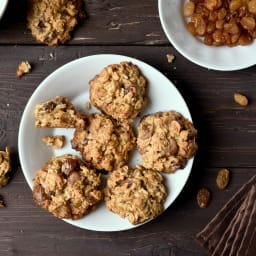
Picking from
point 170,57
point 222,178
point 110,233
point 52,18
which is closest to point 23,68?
point 52,18

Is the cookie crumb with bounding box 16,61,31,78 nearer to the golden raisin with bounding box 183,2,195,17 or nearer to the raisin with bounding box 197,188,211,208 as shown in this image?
the golden raisin with bounding box 183,2,195,17

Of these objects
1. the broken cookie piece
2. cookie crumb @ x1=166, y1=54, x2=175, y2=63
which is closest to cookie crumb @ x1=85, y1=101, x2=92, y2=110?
the broken cookie piece

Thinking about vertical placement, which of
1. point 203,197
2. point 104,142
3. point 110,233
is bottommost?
point 110,233

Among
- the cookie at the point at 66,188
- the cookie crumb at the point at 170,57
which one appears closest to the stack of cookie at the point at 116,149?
the cookie at the point at 66,188

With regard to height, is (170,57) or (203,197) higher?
(170,57)

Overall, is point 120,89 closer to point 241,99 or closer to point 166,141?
point 166,141

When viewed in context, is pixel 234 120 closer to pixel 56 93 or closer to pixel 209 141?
pixel 209 141
